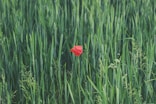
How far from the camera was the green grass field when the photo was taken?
155 centimetres

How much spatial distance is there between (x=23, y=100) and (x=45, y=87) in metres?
0.11

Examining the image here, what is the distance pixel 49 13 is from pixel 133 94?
75 centimetres

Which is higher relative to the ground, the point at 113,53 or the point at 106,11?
the point at 106,11

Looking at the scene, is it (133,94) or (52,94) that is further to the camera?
(52,94)

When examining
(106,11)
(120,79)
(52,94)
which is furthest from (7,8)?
(120,79)

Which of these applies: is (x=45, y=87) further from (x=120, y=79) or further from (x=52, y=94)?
(x=120, y=79)

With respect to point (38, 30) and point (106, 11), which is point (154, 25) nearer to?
point (106, 11)

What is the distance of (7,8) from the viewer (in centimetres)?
216

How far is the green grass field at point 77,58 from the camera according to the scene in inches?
61.1

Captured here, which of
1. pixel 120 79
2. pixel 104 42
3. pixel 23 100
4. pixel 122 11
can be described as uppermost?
pixel 122 11

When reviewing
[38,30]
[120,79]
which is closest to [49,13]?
[38,30]

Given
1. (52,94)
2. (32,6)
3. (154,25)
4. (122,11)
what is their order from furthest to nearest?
(32,6) < (122,11) < (154,25) < (52,94)

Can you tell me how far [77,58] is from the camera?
5.43ft

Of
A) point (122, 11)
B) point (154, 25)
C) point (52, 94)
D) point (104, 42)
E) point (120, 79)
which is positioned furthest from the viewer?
point (122, 11)
